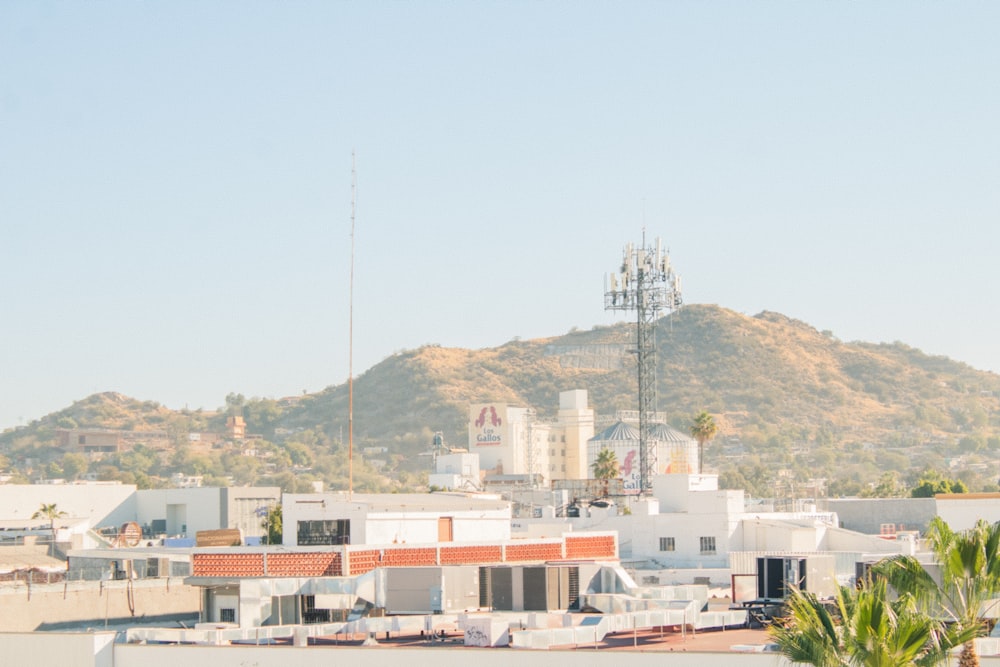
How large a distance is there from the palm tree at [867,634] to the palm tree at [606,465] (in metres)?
92.3

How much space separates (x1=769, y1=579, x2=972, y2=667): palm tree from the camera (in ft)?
74.8

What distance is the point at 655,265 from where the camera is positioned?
100 meters

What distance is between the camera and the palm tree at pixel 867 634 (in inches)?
898

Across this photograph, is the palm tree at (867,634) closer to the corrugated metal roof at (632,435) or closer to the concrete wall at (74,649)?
the concrete wall at (74,649)

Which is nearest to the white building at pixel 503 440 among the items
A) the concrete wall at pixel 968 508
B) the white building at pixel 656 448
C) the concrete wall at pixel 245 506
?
the white building at pixel 656 448

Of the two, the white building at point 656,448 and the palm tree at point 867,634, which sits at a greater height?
the white building at point 656,448

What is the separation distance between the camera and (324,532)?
54938 millimetres

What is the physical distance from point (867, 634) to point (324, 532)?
34.3 meters

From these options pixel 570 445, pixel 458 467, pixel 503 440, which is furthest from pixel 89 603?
pixel 570 445

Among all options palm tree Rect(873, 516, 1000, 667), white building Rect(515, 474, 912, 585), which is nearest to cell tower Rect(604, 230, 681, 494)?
white building Rect(515, 474, 912, 585)

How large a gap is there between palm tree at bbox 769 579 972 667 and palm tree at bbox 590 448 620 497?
92.3 m

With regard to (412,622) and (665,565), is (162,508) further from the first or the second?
(412,622)

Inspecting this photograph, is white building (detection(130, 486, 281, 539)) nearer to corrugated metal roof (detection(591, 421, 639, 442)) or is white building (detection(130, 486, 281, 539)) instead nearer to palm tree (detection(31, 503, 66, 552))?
palm tree (detection(31, 503, 66, 552))

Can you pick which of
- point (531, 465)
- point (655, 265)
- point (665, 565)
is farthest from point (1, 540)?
point (531, 465)
